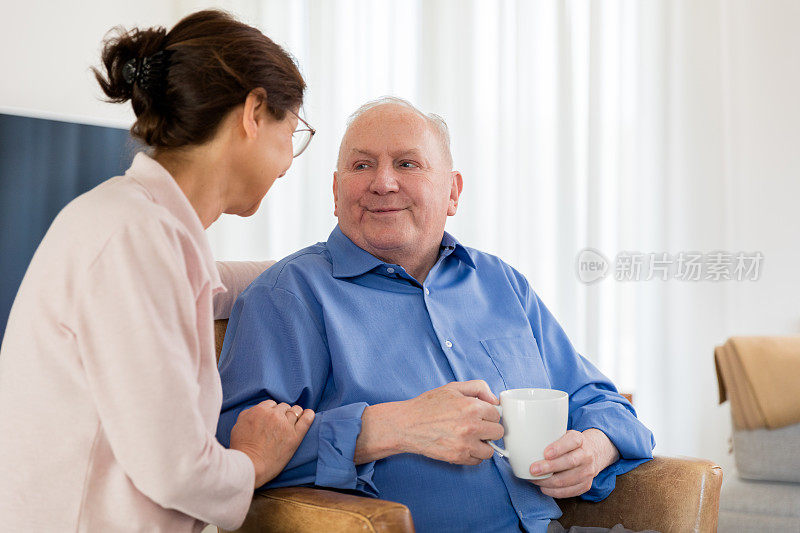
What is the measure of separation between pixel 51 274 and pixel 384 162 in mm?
923

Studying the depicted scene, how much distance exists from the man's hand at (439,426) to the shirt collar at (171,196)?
401 mm

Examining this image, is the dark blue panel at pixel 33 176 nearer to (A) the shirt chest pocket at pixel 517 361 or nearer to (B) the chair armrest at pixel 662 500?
(A) the shirt chest pocket at pixel 517 361

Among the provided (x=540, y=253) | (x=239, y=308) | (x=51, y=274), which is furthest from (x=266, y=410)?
(x=540, y=253)

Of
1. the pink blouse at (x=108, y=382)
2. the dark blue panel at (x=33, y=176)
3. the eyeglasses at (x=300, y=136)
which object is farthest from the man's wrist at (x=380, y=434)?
the dark blue panel at (x=33, y=176)

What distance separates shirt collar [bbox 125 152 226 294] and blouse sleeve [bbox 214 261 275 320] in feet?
2.05

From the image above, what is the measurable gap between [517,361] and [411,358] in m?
0.25

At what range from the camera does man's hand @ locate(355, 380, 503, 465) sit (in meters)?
1.17

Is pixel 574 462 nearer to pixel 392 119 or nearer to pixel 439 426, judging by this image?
pixel 439 426

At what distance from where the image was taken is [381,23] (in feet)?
11.1

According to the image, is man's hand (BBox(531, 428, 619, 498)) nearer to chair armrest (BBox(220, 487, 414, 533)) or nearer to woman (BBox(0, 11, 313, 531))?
chair armrest (BBox(220, 487, 414, 533))

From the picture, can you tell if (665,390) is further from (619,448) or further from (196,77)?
(196,77)

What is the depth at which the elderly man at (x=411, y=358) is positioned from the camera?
3.98 feet

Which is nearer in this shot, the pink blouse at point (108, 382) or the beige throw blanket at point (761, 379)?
the pink blouse at point (108, 382)

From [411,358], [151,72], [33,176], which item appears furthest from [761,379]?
[33,176]
